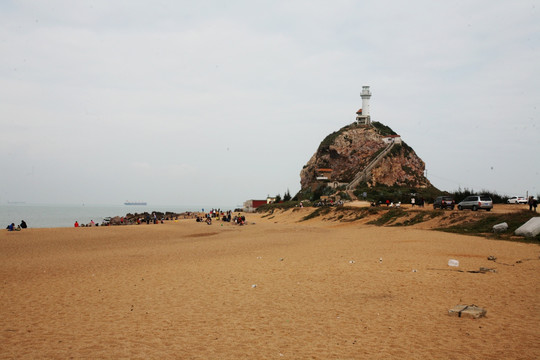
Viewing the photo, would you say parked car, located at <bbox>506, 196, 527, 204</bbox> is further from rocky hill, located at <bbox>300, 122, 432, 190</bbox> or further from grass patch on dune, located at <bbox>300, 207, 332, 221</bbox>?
rocky hill, located at <bbox>300, 122, 432, 190</bbox>

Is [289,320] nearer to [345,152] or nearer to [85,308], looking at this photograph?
[85,308]

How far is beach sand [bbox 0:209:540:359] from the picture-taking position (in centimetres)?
728

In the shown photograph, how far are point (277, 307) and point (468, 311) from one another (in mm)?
4855

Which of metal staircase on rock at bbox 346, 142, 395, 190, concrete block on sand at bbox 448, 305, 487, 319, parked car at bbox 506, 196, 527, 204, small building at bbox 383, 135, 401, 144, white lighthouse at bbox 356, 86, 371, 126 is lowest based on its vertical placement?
concrete block on sand at bbox 448, 305, 487, 319

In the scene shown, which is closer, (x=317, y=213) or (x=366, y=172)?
(x=317, y=213)

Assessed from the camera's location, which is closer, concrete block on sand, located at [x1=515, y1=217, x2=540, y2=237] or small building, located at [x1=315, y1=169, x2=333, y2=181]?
concrete block on sand, located at [x1=515, y1=217, x2=540, y2=237]

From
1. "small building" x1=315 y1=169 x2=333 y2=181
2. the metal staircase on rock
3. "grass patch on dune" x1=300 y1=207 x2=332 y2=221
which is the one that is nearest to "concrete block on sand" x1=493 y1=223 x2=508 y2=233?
"grass patch on dune" x1=300 y1=207 x2=332 y2=221

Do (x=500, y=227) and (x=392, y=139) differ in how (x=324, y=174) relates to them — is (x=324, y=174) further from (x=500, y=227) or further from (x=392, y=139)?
(x=500, y=227)

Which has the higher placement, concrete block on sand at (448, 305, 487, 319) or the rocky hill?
the rocky hill

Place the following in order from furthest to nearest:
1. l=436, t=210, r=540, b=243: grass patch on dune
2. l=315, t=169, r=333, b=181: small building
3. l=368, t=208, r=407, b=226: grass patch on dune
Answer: l=315, t=169, r=333, b=181: small building
l=368, t=208, r=407, b=226: grass patch on dune
l=436, t=210, r=540, b=243: grass patch on dune

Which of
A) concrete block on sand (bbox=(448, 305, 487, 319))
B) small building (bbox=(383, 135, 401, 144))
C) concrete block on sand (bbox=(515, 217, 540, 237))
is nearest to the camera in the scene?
concrete block on sand (bbox=(448, 305, 487, 319))

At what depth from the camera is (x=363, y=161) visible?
109625mm

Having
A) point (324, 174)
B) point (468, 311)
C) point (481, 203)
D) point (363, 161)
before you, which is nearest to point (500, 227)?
point (481, 203)

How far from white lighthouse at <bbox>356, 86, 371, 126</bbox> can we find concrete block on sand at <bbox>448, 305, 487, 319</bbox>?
12606 centimetres
